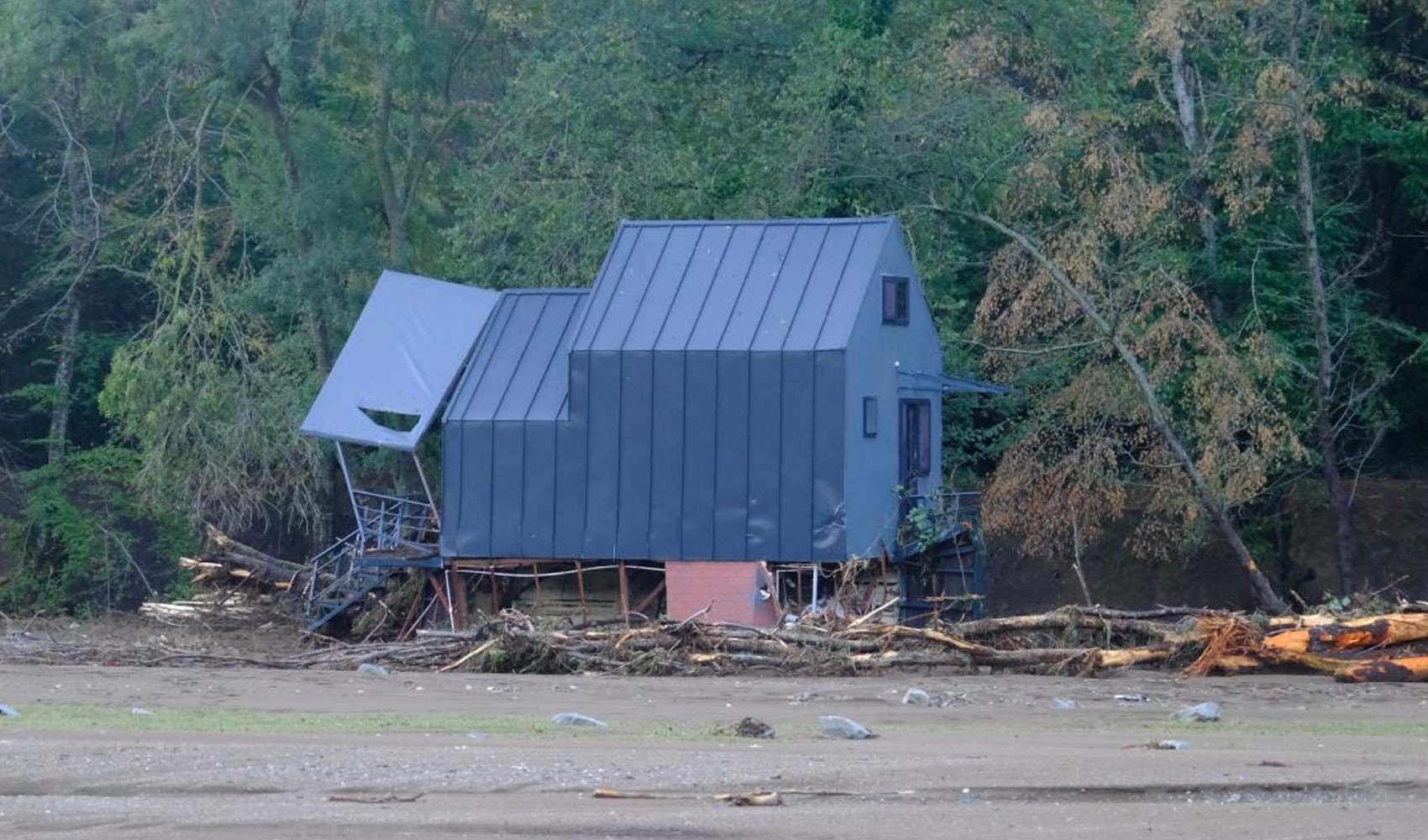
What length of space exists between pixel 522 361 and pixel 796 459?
561cm

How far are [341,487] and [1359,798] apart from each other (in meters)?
30.8

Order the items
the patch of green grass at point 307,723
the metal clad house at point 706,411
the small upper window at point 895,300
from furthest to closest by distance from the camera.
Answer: the small upper window at point 895,300 → the metal clad house at point 706,411 → the patch of green grass at point 307,723

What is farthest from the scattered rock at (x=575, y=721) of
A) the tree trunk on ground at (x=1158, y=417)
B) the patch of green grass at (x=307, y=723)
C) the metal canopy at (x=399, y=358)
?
the tree trunk on ground at (x=1158, y=417)

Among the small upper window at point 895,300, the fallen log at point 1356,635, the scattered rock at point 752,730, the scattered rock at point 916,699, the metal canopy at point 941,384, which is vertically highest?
the small upper window at point 895,300

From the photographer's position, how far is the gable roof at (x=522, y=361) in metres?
31.3

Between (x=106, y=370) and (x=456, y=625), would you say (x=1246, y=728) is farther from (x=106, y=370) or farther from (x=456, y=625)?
(x=106, y=370)

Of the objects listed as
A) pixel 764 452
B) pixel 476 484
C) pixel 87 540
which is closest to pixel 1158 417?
pixel 764 452

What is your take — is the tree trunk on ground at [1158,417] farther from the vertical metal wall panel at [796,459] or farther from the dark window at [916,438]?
the vertical metal wall panel at [796,459]

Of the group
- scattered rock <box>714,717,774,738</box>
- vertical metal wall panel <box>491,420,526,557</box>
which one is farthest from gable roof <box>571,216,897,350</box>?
scattered rock <box>714,717,774,738</box>

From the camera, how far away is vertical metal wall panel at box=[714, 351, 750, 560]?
97.2 feet

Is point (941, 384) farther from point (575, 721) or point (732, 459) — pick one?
point (575, 721)

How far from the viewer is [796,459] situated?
96.7 ft

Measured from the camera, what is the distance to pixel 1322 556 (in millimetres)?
37156

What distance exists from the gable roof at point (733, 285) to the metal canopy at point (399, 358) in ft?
9.98
